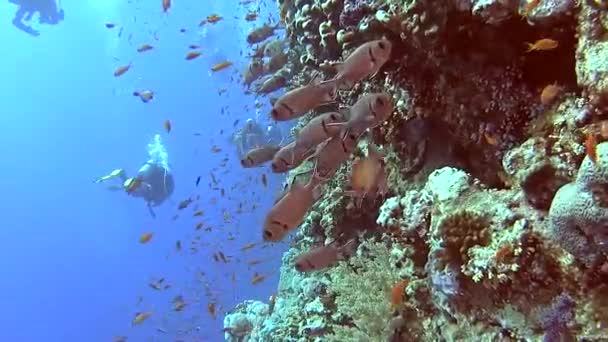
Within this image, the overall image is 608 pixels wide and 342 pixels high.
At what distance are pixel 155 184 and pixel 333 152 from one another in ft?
43.7

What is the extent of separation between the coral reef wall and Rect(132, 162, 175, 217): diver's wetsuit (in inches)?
418

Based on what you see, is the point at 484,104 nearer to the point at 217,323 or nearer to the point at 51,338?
the point at 217,323

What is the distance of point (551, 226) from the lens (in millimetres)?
2543

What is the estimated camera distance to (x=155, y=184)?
51.5 feet

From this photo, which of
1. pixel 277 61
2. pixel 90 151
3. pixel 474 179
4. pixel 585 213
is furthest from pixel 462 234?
pixel 90 151

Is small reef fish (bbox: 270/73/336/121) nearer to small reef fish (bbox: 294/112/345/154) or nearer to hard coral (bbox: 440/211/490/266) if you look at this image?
small reef fish (bbox: 294/112/345/154)

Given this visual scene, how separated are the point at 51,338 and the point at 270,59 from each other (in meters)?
74.8

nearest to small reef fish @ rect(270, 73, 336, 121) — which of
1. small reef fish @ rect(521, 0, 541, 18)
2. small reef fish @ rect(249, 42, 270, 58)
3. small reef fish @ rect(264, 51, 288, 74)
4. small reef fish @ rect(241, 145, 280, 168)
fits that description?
small reef fish @ rect(521, 0, 541, 18)

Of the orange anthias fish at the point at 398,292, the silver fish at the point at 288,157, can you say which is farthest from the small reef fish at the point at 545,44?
the orange anthias fish at the point at 398,292

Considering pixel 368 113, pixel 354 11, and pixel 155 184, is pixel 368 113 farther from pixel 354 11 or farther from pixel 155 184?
pixel 155 184

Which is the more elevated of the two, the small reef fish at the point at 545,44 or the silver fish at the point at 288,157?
the silver fish at the point at 288,157

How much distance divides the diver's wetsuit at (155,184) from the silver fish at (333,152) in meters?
12.5

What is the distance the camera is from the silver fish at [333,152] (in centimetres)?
324

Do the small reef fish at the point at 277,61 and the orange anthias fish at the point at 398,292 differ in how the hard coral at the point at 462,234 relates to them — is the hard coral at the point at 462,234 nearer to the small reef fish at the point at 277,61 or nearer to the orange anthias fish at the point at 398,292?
the orange anthias fish at the point at 398,292
